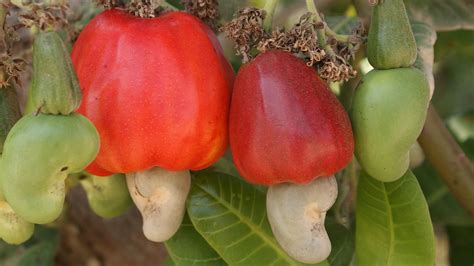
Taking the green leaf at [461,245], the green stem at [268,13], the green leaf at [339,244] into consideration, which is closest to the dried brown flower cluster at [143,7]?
the green stem at [268,13]

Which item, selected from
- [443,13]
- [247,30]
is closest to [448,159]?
[443,13]

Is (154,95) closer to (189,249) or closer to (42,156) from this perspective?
(42,156)

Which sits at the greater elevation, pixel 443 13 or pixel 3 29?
pixel 3 29

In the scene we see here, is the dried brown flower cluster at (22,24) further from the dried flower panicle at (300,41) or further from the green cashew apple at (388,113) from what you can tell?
the green cashew apple at (388,113)

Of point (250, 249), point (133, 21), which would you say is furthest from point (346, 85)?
point (133, 21)

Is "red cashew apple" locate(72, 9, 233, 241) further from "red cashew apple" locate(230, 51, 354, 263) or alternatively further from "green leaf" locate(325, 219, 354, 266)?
"green leaf" locate(325, 219, 354, 266)

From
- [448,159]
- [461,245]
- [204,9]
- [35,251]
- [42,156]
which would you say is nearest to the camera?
[42,156]

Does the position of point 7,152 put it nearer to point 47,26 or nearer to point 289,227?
point 47,26
